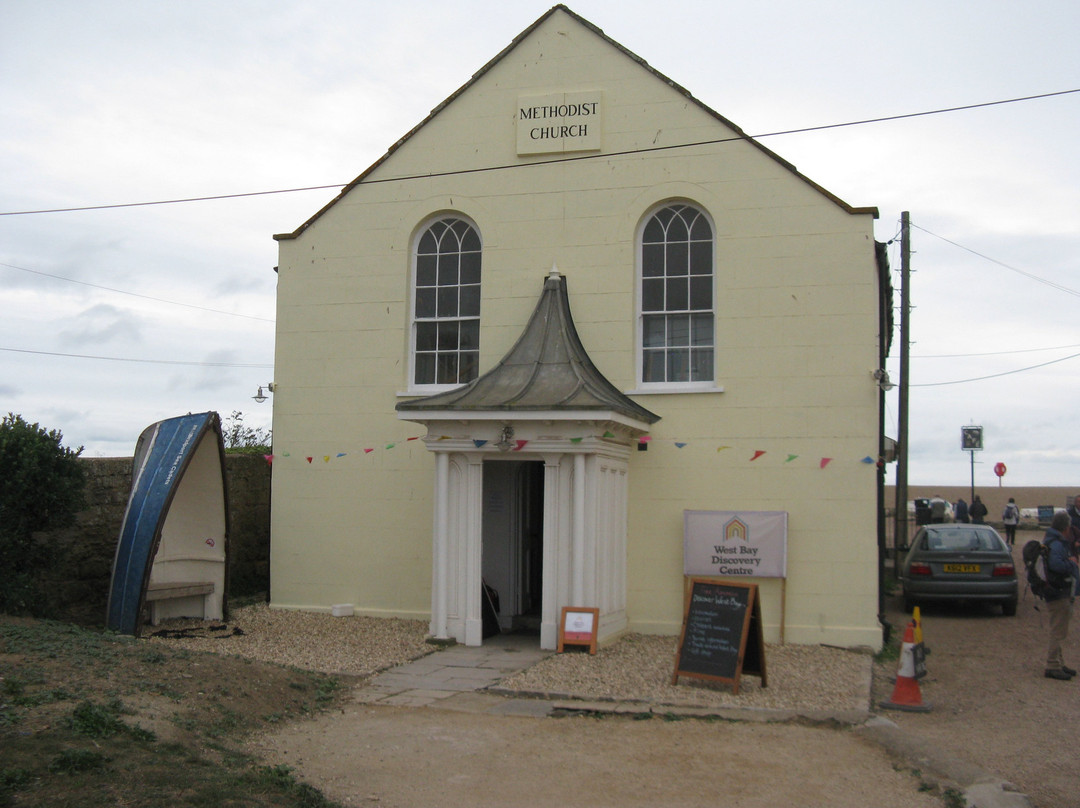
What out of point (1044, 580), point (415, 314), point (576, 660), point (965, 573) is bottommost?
point (576, 660)

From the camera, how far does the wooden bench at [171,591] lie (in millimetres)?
11547

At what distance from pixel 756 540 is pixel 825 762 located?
5.36 m

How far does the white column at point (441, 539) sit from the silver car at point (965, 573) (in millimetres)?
7635

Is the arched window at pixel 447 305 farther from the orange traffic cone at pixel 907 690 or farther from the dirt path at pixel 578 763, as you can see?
the orange traffic cone at pixel 907 690

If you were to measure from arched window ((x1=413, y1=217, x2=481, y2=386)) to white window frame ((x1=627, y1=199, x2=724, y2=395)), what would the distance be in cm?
232

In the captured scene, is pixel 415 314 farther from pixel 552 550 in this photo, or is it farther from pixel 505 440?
pixel 552 550

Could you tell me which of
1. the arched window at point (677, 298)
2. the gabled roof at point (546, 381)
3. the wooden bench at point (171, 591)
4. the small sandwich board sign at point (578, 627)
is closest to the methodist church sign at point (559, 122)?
the arched window at point (677, 298)

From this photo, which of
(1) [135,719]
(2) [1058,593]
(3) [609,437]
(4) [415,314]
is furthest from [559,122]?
(1) [135,719]

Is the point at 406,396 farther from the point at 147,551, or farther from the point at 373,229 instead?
the point at 147,551

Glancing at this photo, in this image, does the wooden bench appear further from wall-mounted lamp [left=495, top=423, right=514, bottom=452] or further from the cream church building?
wall-mounted lamp [left=495, top=423, right=514, bottom=452]

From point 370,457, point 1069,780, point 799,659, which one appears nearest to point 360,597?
point 370,457

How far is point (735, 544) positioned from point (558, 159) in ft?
19.0

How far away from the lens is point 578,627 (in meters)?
11.1

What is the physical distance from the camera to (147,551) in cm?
1093
